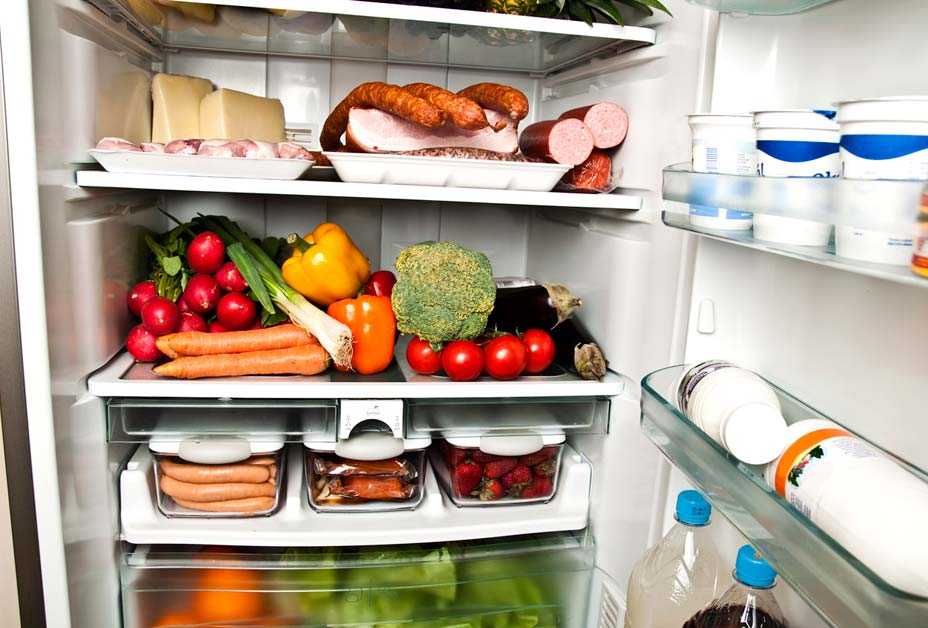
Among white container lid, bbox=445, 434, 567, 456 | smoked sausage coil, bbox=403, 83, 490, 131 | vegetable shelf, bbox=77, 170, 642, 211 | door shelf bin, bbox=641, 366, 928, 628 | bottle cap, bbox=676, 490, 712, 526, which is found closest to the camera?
door shelf bin, bbox=641, 366, 928, 628

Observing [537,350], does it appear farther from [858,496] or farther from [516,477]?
[858,496]

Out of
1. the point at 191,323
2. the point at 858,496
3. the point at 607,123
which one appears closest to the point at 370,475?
the point at 191,323

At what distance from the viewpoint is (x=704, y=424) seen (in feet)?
3.02

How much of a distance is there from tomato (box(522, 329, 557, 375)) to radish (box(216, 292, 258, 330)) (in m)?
0.49

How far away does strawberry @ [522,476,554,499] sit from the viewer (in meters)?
1.47

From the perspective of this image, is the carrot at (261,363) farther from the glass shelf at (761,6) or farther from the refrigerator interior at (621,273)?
the glass shelf at (761,6)

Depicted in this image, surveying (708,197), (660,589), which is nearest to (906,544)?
(708,197)

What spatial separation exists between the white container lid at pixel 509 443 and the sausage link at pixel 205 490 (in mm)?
352

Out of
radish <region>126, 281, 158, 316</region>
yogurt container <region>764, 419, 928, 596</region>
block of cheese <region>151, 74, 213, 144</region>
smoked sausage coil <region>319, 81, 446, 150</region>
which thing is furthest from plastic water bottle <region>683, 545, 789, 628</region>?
block of cheese <region>151, 74, 213, 144</region>

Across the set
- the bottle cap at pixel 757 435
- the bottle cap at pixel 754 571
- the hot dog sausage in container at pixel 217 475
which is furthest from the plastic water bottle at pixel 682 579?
the hot dog sausage in container at pixel 217 475

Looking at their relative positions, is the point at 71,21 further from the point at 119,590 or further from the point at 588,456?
the point at 588,456

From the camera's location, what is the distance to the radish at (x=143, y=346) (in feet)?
4.35

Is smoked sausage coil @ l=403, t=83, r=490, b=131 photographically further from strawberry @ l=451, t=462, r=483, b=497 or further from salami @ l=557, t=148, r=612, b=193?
strawberry @ l=451, t=462, r=483, b=497

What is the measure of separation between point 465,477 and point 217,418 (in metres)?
0.44
